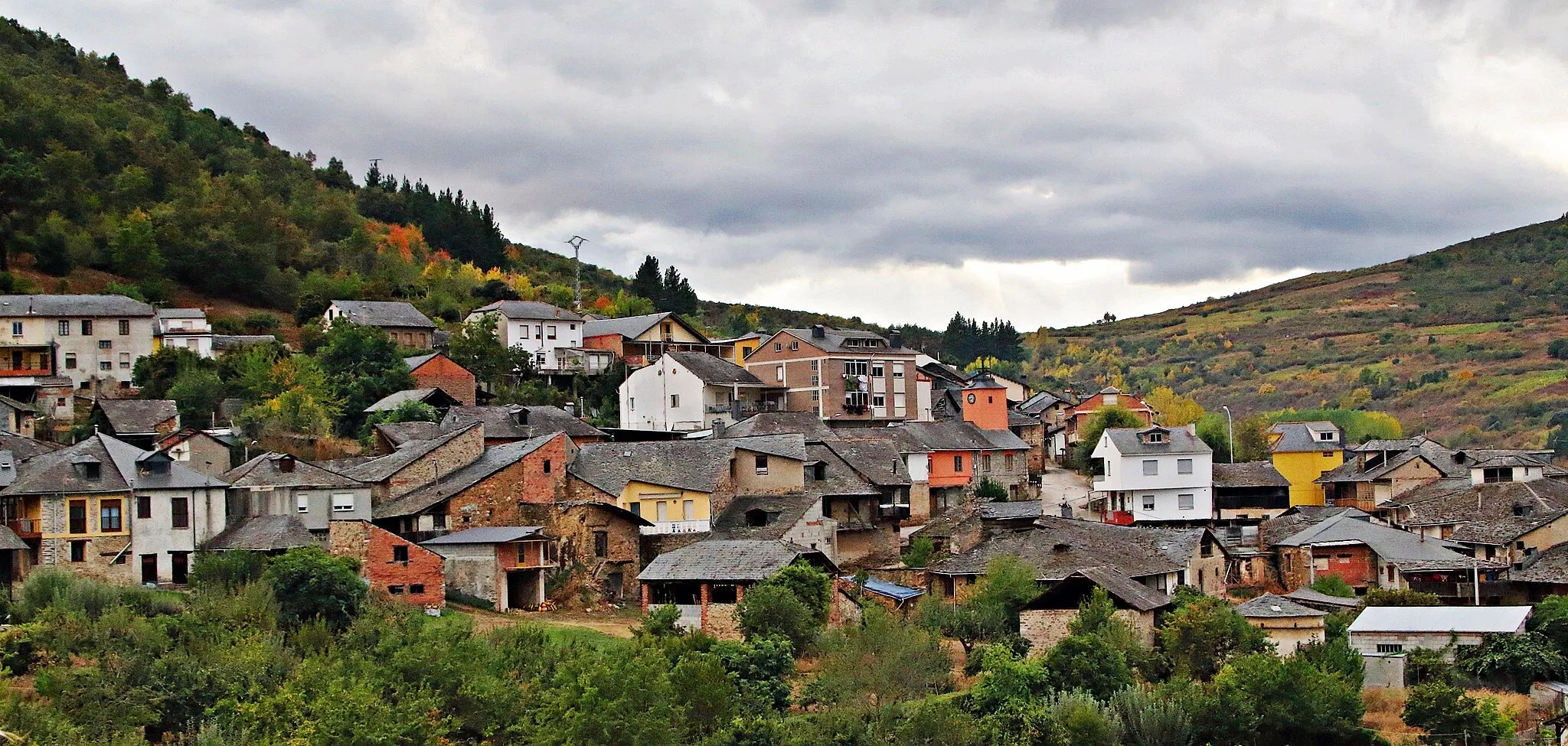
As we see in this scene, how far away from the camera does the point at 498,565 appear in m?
43.5

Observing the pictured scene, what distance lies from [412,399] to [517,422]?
5.74 metres

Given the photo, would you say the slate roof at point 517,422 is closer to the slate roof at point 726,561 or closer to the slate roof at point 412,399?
the slate roof at point 412,399

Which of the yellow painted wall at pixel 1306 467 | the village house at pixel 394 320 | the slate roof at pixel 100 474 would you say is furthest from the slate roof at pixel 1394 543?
the village house at pixel 394 320

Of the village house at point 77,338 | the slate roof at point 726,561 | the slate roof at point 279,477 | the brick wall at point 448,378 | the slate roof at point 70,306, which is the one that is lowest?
the slate roof at point 726,561

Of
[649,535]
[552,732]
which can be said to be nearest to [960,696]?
[552,732]

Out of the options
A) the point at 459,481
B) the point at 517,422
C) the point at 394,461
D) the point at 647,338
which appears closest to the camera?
the point at 459,481

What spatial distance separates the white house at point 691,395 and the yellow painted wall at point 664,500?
1588 centimetres

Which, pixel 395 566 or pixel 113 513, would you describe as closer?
pixel 113 513

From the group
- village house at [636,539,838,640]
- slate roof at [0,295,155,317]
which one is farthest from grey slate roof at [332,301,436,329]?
village house at [636,539,838,640]

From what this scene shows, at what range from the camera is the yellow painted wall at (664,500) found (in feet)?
160

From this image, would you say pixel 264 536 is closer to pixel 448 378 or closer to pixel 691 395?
pixel 448 378

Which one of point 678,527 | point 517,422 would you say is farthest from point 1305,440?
point 517,422

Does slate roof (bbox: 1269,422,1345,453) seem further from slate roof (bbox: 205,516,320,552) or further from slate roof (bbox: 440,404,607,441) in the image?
slate roof (bbox: 205,516,320,552)

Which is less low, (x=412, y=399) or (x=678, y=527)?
(x=412, y=399)
